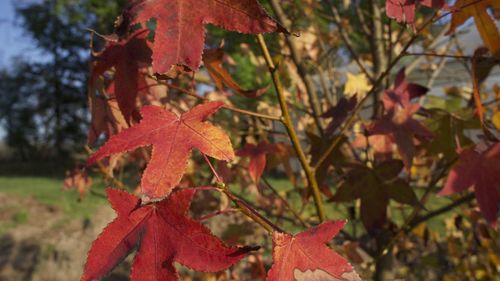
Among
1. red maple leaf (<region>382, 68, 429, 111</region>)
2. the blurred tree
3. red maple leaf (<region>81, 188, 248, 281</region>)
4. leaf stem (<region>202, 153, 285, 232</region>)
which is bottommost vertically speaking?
the blurred tree

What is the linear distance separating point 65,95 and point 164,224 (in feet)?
52.3

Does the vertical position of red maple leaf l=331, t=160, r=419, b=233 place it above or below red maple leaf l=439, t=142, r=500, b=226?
below

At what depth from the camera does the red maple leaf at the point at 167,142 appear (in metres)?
0.52

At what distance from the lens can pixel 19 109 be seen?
52.4 ft

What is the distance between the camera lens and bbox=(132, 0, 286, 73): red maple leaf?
0.53m

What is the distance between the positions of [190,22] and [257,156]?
53 centimetres

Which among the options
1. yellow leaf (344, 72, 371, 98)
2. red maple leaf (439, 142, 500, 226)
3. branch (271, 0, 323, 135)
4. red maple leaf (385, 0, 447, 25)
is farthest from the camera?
yellow leaf (344, 72, 371, 98)

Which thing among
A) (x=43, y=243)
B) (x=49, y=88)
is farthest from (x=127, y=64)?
(x=49, y=88)

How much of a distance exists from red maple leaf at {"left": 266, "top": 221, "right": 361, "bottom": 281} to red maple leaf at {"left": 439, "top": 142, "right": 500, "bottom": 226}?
37 centimetres

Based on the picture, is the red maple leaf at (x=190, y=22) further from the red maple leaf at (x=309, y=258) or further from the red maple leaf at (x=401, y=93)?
the red maple leaf at (x=401, y=93)

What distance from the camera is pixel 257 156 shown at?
1040 mm

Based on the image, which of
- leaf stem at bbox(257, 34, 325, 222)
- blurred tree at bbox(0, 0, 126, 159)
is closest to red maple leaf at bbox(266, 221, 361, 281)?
leaf stem at bbox(257, 34, 325, 222)

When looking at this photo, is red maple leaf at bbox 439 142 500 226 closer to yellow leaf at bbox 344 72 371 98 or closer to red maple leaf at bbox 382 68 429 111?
red maple leaf at bbox 382 68 429 111

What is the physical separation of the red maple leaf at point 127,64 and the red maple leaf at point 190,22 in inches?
6.6
